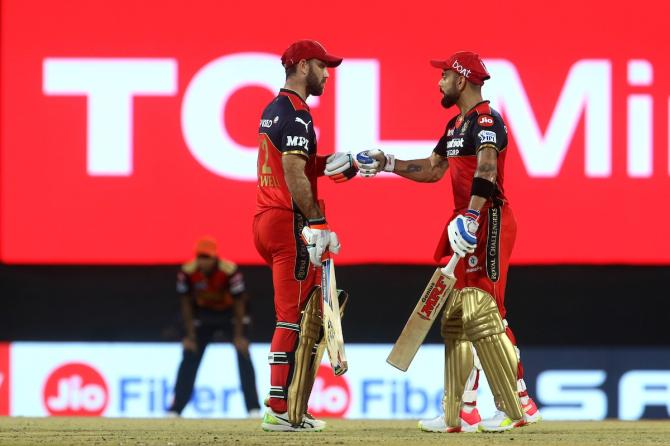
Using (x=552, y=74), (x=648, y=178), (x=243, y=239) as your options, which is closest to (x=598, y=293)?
(x=648, y=178)

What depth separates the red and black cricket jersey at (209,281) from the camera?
10.6 metres

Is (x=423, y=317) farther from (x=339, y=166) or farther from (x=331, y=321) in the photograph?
(x=339, y=166)

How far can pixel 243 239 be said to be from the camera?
10648 millimetres

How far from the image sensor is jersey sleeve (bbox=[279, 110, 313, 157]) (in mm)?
7309

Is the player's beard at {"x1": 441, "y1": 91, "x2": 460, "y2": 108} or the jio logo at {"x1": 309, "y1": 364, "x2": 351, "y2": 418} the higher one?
the player's beard at {"x1": 441, "y1": 91, "x2": 460, "y2": 108}

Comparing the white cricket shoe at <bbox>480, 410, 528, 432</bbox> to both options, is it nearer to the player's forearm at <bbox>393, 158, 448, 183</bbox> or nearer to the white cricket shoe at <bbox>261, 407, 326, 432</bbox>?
the white cricket shoe at <bbox>261, 407, 326, 432</bbox>

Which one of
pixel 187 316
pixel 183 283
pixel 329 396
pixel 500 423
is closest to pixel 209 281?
pixel 183 283

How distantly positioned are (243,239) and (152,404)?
1.32 m

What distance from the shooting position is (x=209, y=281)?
1066 cm

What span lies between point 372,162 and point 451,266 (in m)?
0.82

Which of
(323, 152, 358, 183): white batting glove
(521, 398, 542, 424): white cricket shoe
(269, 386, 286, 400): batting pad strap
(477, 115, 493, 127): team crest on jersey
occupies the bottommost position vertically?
(521, 398, 542, 424): white cricket shoe

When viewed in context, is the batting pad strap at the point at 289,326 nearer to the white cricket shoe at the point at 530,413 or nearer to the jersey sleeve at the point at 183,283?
the white cricket shoe at the point at 530,413

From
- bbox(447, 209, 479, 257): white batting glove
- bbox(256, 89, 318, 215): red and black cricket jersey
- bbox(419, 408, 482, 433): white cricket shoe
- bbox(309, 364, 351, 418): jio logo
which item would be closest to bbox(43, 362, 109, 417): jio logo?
bbox(309, 364, 351, 418): jio logo

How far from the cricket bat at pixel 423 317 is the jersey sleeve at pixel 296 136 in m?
0.87
